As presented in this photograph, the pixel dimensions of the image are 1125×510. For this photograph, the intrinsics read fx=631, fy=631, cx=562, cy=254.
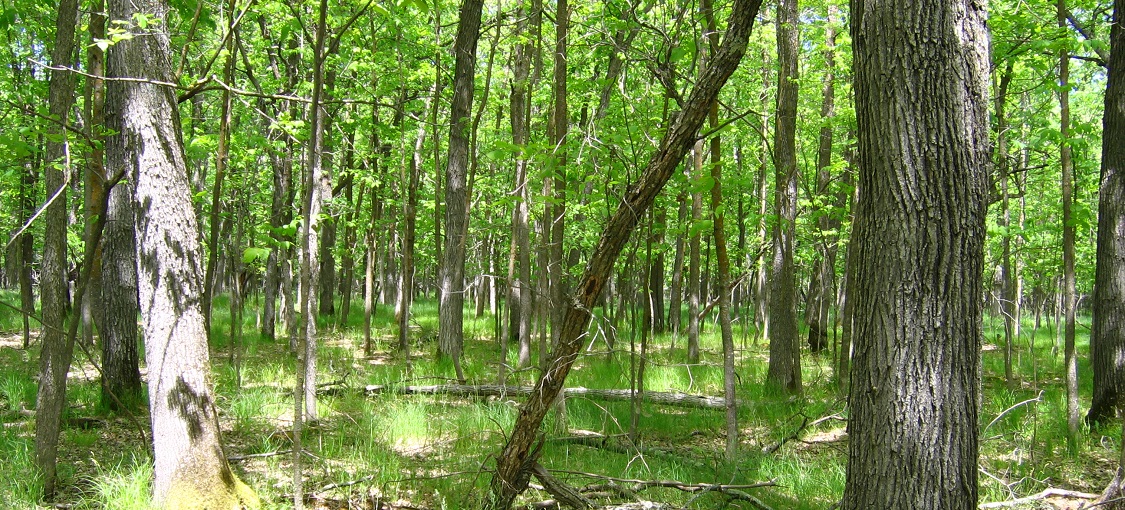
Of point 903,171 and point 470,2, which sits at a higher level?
point 470,2

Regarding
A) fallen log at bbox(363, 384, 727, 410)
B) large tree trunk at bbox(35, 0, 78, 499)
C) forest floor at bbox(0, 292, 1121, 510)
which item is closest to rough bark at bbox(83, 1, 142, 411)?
forest floor at bbox(0, 292, 1121, 510)

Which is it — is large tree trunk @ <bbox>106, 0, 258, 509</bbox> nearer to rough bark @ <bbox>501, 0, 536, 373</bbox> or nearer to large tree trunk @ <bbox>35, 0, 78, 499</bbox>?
large tree trunk @ <bbox>35, 0, 78, 499</bbox>

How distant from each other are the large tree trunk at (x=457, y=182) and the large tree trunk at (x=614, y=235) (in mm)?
4861

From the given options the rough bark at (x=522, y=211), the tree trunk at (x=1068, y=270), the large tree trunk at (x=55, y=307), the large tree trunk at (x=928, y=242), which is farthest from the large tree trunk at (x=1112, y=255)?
the large tree trunk at (x=55, y=307)

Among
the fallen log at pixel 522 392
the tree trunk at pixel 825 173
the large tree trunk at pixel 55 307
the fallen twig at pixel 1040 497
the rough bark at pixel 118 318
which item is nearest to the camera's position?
the fallen twig at pixel 1040 497

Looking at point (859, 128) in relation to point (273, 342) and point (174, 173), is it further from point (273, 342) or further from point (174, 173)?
point (273, 342)

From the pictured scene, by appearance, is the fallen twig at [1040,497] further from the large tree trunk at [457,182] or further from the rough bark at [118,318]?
the rough bark at [118,318]

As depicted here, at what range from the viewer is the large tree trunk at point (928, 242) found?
2.61 m

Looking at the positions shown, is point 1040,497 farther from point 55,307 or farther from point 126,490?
point 55,307

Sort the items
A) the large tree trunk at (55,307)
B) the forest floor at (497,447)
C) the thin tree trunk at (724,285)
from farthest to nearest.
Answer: the thin tree trunk at (724,285) < the forest floor at (497,447) < the large tree trunk at (55,307)

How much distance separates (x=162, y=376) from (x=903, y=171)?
13.4ft

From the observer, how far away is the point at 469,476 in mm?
4605

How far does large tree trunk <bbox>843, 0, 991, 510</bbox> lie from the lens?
2.61m

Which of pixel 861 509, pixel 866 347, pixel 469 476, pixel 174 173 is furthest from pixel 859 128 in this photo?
pixel 174 173
